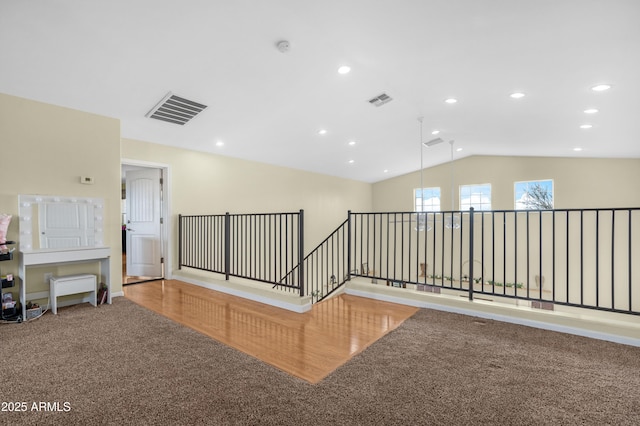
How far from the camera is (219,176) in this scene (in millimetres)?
6281

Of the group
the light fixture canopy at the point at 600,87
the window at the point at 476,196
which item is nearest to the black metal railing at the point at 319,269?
the window at the point at 476,196

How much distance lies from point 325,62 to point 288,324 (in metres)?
2.94

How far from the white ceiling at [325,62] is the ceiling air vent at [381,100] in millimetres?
107

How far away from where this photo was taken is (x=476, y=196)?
933 cm

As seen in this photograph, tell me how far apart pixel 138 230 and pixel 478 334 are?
562 centimetres

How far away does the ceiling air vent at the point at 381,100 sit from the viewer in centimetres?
461

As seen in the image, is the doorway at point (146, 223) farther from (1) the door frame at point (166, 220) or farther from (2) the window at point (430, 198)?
(2) the window at point (430, 198)

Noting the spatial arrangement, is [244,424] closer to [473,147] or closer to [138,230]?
[138,230]

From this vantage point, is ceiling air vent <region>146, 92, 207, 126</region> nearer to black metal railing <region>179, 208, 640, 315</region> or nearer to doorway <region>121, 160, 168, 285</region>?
doorway <region>121, 160, 168, 285</region>

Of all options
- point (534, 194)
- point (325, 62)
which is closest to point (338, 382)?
point (325, 62)

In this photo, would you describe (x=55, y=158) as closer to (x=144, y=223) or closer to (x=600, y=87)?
(x=144, y=223)

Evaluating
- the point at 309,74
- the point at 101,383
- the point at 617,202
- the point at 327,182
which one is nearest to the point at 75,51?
the point at 309,74

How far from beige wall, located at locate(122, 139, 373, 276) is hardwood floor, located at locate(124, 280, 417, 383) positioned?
1.87 meters

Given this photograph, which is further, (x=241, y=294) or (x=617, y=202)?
(x=617, y=202)
